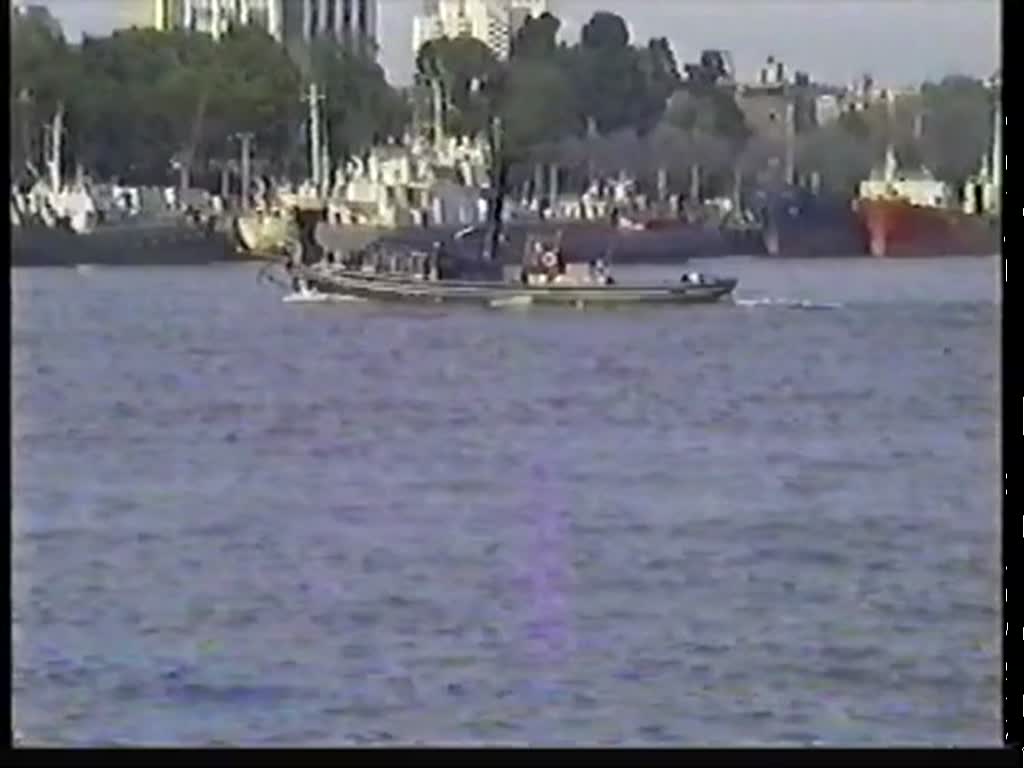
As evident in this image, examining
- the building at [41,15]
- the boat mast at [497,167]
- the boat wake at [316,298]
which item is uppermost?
the building at [41,15]

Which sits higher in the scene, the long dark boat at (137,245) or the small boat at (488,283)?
the long dark boat at (137,245)

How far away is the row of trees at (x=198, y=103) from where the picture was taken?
130 inches

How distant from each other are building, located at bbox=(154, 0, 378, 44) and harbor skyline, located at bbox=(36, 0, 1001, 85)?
27 millimetres

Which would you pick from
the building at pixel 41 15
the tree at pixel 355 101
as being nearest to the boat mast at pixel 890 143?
the tree at pixel 355 101

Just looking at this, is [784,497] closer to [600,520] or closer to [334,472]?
[600,520]

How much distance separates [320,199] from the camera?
336cm

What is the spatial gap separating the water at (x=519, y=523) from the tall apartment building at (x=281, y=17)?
39 cm

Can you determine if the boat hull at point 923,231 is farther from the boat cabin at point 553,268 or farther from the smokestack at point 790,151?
the boat cabin at point 553,268

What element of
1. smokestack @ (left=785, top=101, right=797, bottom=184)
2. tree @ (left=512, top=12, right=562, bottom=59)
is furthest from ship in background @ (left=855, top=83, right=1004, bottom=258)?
tree @ (left=512, top=12, right=562, bottom=59)

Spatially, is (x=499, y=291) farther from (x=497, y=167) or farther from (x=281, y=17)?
(x=281, y=17)

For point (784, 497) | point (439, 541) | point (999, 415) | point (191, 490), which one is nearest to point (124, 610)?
point (191, 490)

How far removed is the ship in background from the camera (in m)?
3.26
